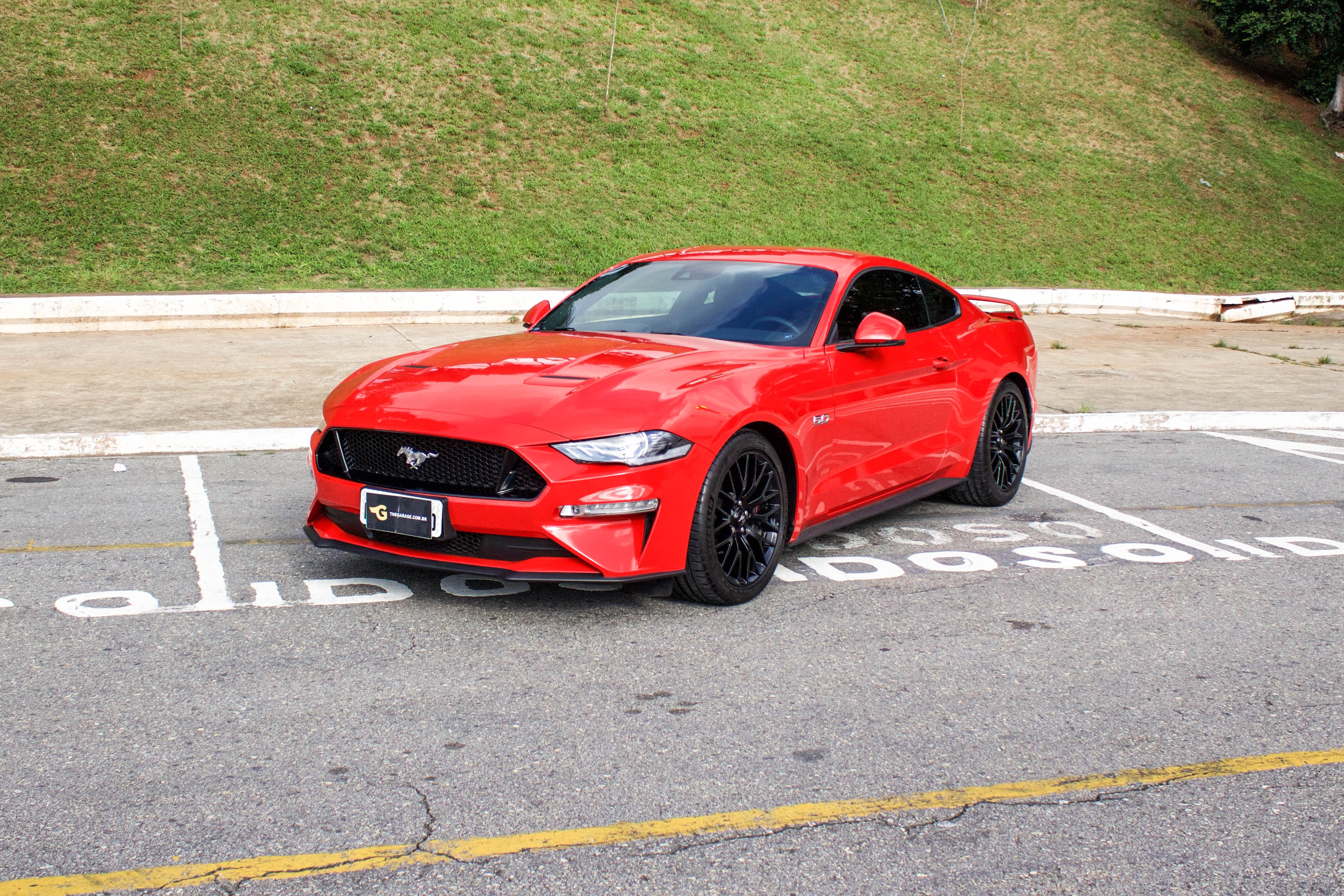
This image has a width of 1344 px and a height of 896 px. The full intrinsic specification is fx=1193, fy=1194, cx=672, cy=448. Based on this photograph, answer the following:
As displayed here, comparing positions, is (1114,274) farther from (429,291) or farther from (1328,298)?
(429,291)

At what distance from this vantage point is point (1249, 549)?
6301 mm

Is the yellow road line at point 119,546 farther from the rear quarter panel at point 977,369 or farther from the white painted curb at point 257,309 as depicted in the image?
the white painted curb at point 257,309

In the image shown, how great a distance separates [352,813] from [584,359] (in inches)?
A: 98.2

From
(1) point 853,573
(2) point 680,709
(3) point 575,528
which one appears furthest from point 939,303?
(2) point 680,709

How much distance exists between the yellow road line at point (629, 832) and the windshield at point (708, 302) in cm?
263

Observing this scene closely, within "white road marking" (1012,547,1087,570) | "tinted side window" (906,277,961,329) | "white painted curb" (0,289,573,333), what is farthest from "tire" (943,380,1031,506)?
"white painted curb" (0,289,573,333)

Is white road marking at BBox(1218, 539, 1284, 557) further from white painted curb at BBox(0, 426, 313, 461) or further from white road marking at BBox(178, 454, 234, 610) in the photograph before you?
white painted curb at BBox(0, 426, 313, 461)

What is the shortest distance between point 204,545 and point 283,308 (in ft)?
33.6

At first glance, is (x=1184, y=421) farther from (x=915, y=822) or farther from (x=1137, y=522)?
(x=915, y=822)

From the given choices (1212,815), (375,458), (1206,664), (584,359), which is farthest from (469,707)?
(1206,664)

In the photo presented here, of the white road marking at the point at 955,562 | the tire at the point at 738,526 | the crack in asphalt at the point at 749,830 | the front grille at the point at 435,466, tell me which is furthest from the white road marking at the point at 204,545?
the white road marking at the point at 955,562

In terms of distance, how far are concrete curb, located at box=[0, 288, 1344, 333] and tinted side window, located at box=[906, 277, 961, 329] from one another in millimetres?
7026

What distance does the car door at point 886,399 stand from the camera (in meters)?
5.61

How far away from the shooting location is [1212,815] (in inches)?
128
